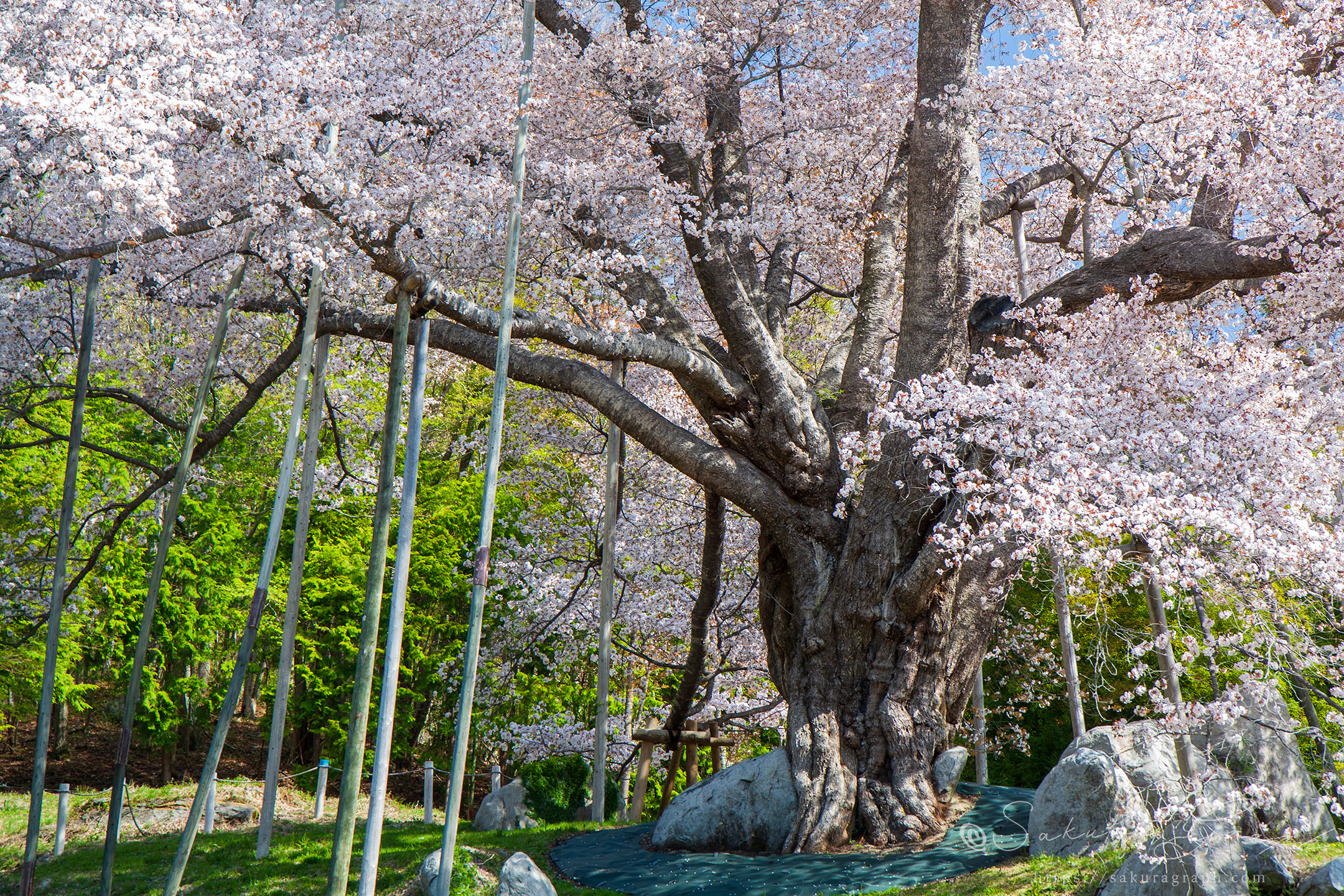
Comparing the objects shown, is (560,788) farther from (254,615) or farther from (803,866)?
(254,615)

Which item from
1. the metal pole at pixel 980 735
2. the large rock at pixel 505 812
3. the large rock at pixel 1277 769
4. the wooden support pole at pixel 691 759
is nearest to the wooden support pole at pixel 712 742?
the wooden support pole at pixel 691 759

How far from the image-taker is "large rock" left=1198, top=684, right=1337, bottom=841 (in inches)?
228

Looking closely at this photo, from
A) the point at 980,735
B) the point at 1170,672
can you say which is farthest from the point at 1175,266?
the point at 980,735

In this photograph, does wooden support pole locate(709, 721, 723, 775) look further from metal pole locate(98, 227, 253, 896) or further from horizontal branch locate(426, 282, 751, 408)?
metal pole locate(98, 227, 253, 896)

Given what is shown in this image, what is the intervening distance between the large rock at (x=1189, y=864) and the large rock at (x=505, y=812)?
19.3 ft

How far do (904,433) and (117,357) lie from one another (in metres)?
8.26

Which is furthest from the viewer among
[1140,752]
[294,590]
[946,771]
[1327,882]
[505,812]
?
[505,812]

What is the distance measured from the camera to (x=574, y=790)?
1025 centimetres

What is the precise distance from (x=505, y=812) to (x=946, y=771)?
15.1 feet

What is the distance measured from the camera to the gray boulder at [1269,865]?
4.49 metres

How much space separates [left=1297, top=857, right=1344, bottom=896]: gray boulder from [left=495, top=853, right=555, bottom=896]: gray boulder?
149 inches

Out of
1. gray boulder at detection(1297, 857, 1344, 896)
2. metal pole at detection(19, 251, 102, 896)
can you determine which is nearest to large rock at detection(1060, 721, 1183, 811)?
gray boulder at detection(1297, 857, 1344, 896)

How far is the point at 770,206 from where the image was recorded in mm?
8531

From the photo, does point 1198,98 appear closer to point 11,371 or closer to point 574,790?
point 574,790
